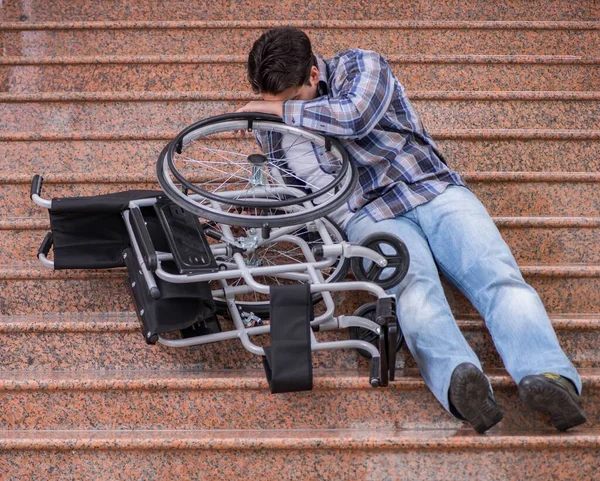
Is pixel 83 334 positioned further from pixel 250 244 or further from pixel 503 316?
pixel 503 316

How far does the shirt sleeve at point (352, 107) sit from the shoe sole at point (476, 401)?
0.83m

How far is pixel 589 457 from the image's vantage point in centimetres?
238

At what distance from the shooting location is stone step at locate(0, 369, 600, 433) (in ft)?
8.28

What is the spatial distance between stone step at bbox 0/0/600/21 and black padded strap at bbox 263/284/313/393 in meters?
2.27

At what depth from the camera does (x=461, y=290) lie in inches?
106

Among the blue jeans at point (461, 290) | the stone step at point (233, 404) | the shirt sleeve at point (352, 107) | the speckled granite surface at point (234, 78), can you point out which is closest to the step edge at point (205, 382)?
the stone step at point (233, 404)

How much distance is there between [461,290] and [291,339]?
23.3 inches

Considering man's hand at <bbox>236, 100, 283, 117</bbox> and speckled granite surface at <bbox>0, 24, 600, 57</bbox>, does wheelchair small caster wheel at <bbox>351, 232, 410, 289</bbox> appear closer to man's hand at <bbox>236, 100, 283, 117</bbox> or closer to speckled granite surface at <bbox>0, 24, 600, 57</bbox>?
man's hand at <bbox>236, 100, 283, 117</bbox>

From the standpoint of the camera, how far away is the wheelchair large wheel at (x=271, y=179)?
7.89 feet

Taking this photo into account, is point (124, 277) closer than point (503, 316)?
No

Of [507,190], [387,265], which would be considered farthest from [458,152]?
[387,265]

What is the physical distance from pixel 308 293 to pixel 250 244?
308 millimetres

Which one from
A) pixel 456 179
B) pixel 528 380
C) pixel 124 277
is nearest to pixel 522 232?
pixel 456 179

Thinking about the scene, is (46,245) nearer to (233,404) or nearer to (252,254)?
(252,254)
